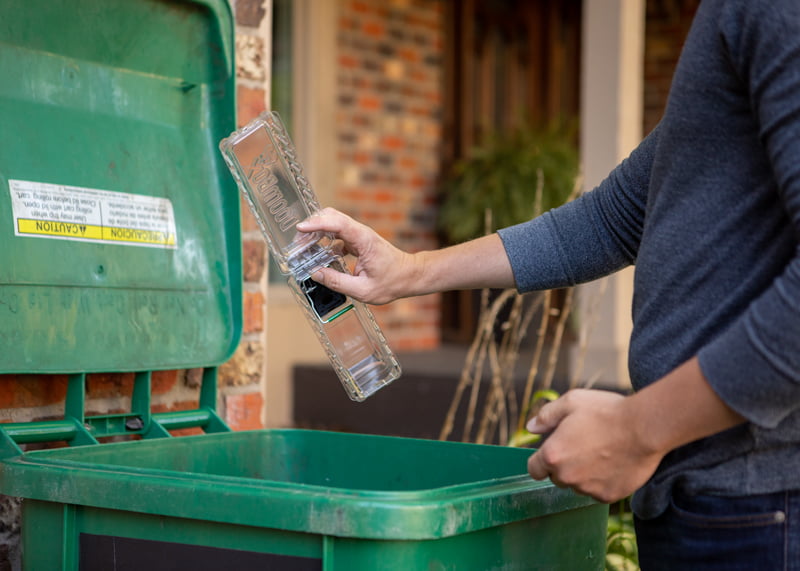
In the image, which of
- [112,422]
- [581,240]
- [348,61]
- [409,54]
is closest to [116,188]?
[112,422]

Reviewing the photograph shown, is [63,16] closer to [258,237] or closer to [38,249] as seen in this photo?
[38,249]

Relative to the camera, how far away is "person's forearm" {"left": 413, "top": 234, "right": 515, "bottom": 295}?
1531 millimetres

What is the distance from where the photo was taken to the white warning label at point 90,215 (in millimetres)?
1621

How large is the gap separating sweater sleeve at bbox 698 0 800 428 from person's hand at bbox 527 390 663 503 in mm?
110

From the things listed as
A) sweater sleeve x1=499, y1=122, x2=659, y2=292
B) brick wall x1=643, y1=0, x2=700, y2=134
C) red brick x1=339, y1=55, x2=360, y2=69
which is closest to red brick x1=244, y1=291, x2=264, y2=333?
sweater sleeve x1=499, y1=122, x2=659, y2=292

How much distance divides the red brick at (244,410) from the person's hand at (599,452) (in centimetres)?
106

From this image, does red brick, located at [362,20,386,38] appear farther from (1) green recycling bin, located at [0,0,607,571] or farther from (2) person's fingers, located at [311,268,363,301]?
(2) person's fingers, located at [311,268,363,301]

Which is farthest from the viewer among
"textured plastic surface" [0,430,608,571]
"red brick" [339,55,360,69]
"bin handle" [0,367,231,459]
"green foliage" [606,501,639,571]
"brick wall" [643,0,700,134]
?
"brick wall" [643,0,700,134]

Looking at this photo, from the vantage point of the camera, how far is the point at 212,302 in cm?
189

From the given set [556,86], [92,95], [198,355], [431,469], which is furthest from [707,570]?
[556,86]

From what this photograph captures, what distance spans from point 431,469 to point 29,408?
666 mm

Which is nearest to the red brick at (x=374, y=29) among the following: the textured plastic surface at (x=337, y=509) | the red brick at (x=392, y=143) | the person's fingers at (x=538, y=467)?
the red brick at (x=392, y=143)

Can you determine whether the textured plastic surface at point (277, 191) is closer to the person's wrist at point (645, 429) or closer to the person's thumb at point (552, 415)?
the person's thumb at point (552, 415)

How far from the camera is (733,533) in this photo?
1103 mm
